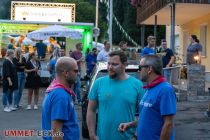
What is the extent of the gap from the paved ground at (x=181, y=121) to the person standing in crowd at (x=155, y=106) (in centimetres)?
500

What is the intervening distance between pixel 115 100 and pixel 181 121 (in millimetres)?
6808

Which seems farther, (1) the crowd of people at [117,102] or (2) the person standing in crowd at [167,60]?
(2) the person standing in crowd at [167,60]

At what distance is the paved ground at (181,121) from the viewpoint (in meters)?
9.86

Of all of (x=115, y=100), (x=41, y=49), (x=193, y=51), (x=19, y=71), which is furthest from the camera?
(x=41, y=49)

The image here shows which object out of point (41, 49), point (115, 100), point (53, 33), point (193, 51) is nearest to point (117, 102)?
point (115, 100)

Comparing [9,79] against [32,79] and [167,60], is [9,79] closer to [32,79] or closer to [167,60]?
[32,79]

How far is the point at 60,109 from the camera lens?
170 inches

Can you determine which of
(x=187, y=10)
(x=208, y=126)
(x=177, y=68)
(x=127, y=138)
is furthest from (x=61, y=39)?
(x=127, y=138)

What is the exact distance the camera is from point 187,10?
2192cm

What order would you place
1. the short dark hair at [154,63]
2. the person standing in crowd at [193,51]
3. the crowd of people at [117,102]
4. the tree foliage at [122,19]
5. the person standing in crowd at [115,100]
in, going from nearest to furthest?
the crowd of people at [117,102]
the short dark hair at [154,63]
the person standing in crowd at [115,100]
the person standing in crowd at [193,51]
the tree foliage at [122,19]

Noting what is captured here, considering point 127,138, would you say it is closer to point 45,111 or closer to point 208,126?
point 45,111

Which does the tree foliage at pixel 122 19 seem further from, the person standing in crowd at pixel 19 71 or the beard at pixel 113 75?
the beard at pixel 113 75

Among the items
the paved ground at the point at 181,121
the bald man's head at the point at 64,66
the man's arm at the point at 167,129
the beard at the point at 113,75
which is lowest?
the paved ground at the point at 181,121

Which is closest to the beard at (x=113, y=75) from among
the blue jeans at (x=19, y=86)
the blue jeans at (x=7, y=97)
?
the blue jeans at (x=7, y=97)
